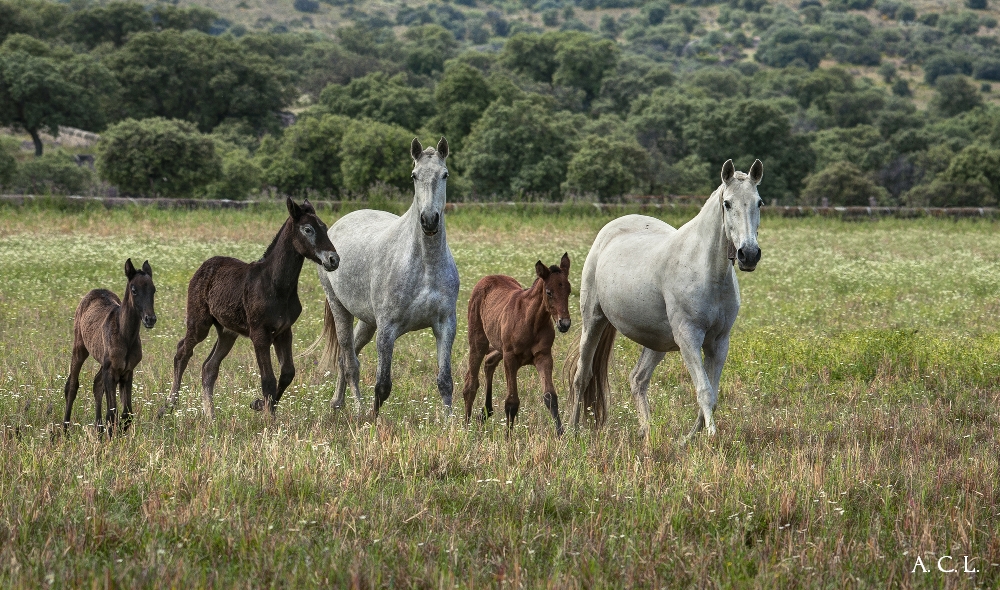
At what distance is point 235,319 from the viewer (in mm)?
9469

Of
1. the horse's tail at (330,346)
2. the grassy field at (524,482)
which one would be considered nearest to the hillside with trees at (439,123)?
the horse's tail at (330,346)

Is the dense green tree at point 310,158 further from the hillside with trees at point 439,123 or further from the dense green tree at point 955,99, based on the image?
the dense green tree at point 955,99

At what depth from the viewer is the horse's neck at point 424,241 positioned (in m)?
9.34

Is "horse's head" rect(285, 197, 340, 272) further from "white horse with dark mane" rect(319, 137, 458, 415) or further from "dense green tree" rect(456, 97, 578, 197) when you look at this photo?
"dense green tree" rect(456, 97, 578, 197)

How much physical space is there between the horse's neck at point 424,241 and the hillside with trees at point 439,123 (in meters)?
25.5

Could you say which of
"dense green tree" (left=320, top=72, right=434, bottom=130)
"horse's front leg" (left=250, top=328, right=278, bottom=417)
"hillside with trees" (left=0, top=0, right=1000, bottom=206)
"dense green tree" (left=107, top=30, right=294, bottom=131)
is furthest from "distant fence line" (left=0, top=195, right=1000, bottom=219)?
"dense green tree" (left=107, top=30, right=294, bottom=131)

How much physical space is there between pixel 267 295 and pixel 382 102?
71213 millimetres

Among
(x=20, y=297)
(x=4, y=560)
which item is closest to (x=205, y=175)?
(x=20, y=297)

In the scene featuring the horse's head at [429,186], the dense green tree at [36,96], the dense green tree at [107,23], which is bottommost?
the horse's head at [429,186]

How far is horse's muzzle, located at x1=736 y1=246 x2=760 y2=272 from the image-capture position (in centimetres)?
776

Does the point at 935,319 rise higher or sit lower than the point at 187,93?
lower

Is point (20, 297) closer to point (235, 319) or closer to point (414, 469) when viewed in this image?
point (235, 319)

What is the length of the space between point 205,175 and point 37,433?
46405 millimetres

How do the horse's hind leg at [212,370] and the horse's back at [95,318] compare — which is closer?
the horse's back at [95,318]
